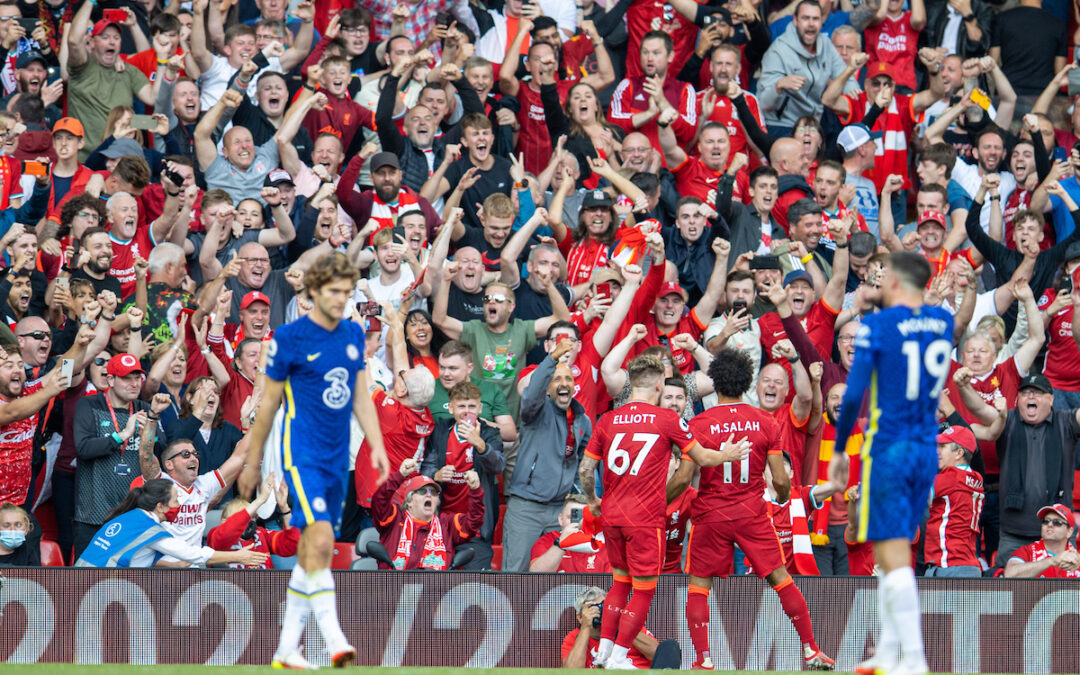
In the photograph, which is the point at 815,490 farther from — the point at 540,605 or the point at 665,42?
the point at 665,42

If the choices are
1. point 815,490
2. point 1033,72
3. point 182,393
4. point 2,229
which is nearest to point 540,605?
point 815,490

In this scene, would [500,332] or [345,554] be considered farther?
[500,332]

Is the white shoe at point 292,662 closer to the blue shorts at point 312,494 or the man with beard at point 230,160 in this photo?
the blue shorts at point 312,494

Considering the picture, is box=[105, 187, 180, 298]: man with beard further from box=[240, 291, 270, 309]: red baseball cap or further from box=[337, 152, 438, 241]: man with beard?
box=[337, 152, 438, 241]: man with beard

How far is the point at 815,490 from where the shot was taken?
8.59 meters

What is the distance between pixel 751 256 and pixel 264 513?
5.04 meters

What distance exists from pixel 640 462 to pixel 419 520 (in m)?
2.13

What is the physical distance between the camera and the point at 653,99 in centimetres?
1572

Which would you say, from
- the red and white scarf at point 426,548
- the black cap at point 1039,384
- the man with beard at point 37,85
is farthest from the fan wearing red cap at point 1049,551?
the man with beard at point 37,85

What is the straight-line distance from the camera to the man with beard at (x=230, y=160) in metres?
14.3

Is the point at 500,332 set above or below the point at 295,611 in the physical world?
above

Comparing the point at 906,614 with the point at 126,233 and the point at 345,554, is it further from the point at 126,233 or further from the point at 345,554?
the point at 126,233

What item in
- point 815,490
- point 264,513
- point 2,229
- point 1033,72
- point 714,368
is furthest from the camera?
point 1033,72

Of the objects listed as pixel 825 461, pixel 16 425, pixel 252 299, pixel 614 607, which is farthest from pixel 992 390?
pixel 16 425
